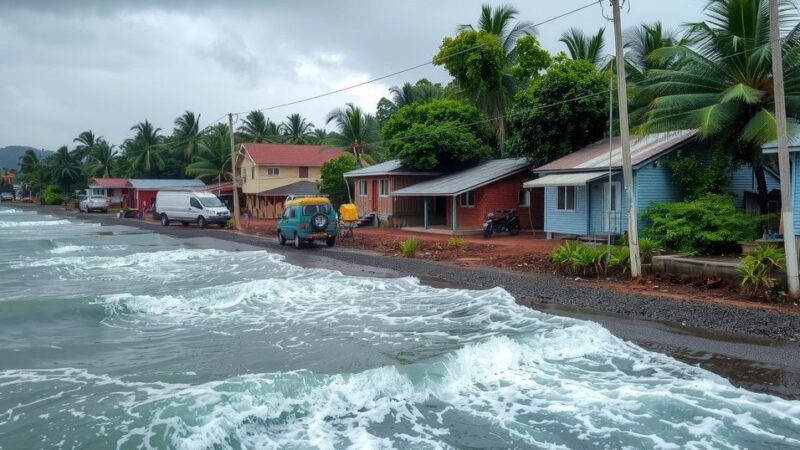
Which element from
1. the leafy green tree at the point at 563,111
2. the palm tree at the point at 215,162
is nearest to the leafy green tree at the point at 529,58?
the leafy green tree at the point at 563,111

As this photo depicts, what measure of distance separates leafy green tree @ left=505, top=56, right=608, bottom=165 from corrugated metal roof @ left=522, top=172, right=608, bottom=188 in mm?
3186

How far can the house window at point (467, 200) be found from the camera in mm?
29188

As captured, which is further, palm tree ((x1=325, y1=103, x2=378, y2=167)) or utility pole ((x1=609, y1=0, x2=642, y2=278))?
palm tree ((x1=325, y1=103, x2=378, y2=167))

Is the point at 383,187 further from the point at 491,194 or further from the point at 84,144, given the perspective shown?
the point at 84,144

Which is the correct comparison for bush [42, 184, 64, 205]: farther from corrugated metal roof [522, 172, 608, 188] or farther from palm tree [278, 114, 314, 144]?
corrugated metal roof [522, 172, 608, 188]

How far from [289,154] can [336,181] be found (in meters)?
10.6

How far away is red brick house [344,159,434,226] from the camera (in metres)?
32.3

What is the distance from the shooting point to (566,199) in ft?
75.9

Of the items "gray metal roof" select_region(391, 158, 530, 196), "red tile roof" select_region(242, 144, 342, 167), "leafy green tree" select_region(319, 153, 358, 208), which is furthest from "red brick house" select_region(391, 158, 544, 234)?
"red tile roof" select_region(242, 144, 342, 167)

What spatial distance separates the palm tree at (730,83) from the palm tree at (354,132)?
26.9 metres

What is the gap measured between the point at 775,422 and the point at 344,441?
471 centimetres

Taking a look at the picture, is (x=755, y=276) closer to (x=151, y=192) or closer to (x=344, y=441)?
(x=344, y=441)

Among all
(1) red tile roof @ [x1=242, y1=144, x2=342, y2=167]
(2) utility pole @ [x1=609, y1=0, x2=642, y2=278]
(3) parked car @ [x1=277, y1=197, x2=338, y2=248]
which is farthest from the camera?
(1) red tile roof @ [x1=242, y1=144, x2=342, y2=167]

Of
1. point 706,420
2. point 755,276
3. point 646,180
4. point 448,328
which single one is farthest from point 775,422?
point 646,180
